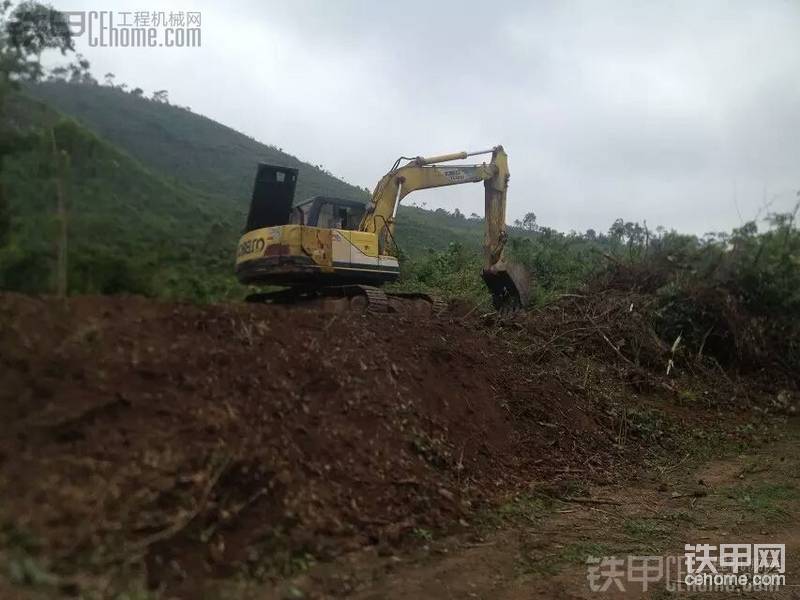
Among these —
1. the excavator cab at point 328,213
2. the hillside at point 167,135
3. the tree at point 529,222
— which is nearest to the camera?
the hillside at point 167,135

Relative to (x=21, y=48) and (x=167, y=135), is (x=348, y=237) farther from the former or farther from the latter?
(x=21, y=48)

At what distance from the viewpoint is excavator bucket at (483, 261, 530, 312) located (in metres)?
11.6

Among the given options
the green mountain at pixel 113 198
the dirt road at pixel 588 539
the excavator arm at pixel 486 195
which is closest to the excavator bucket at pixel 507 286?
the excavator arm at pixel 486 195

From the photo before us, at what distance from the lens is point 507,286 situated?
38.6 feet

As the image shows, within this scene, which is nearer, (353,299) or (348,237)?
(353,299)

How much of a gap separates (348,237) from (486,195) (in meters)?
3.98

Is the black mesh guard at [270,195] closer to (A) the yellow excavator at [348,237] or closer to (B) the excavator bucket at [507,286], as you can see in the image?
(A) the yellow excavator at [348,237]

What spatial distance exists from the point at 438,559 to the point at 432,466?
43.9 inches

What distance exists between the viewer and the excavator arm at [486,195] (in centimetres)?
1048

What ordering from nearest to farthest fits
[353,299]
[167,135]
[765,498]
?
[167,135]
[765,498]
[353,299]

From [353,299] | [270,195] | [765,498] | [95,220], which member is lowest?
[765,498]

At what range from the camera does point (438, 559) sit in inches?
183

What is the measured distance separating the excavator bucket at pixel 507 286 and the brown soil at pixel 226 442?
4563mm

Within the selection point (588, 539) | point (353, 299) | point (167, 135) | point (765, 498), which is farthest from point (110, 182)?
point (765, 498)
